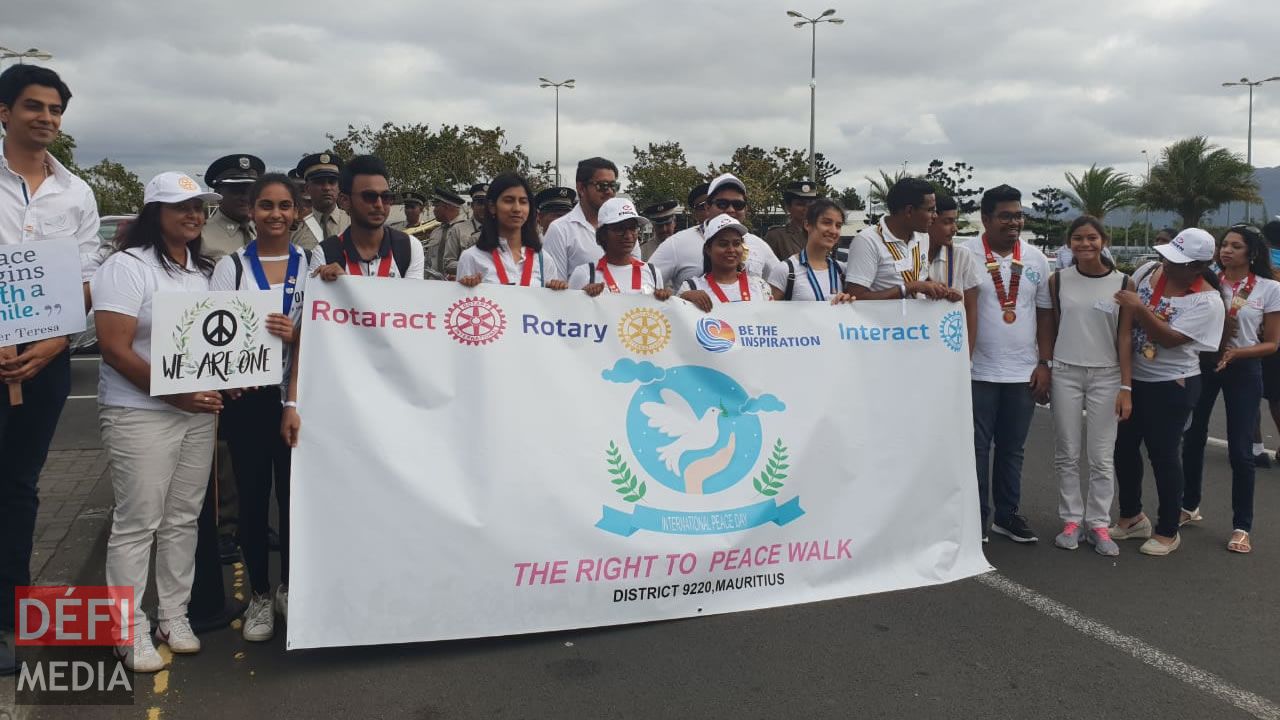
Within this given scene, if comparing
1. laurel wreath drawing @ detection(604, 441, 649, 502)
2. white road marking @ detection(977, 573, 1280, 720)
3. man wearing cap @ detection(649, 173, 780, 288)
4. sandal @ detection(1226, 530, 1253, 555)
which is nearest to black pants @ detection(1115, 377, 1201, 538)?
sandal @ detection(1226, 530, 1253, 555)

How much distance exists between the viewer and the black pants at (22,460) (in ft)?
13.1

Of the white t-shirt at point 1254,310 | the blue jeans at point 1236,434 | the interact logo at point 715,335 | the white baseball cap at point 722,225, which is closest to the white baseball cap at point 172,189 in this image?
the interact logo at point 715,335

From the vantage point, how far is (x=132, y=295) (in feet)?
12.5

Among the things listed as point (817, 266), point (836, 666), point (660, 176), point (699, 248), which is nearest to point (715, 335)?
point (817, 266)

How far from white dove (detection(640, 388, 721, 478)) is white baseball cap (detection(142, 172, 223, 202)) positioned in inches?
84.0

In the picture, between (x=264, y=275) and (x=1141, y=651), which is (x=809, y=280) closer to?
(x=1141, y=651)

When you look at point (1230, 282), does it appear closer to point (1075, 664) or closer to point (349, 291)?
point (1075, 664)

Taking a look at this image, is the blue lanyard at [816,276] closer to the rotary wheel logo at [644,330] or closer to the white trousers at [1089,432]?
the rotary wheel logo at [644,330]

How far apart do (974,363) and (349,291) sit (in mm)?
3681

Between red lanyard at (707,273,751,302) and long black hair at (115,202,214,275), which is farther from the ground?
long black hair at (115,202,214,275)

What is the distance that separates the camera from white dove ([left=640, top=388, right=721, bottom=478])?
447 centimetres

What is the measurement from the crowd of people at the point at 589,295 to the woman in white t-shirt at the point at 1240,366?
0.02m

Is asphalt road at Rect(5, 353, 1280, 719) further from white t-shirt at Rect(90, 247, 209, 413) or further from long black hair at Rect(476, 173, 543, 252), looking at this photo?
long black hair at Rect(476, 173, 543, 252)

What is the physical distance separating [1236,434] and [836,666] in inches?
136
